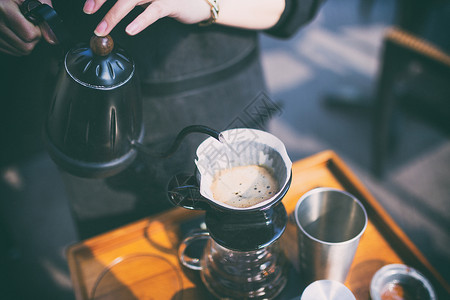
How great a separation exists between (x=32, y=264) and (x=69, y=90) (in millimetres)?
1372

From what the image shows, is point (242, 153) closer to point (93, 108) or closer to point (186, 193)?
point (186, 193)

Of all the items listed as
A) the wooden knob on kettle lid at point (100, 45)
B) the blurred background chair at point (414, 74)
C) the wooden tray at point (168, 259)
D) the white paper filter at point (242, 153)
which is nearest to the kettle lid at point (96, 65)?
the wooden knob on kettle lid at point (100, 45)

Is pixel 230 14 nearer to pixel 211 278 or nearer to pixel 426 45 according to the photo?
pixel 211 278

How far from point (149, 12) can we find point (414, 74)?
138 centimetres

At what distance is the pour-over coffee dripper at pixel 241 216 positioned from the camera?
56cm

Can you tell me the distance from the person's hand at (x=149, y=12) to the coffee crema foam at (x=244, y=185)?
30 cm

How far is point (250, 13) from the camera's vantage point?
0.83 metres

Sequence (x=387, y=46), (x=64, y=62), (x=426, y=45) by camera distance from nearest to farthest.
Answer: (x=64, y=62) < (x=426, y=45) < (x=387, y=46)

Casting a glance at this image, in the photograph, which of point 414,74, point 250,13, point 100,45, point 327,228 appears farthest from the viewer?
point 414,74

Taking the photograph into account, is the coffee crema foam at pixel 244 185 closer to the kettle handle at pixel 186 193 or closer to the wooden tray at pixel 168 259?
the kettle handle at pixel 186 193

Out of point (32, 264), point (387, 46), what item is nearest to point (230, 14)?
point (387, 46)

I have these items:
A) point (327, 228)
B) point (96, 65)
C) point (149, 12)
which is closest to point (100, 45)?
point (96, 65)

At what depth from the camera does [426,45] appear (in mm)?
1351

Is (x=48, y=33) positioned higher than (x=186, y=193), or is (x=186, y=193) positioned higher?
(x=48, y=33)
